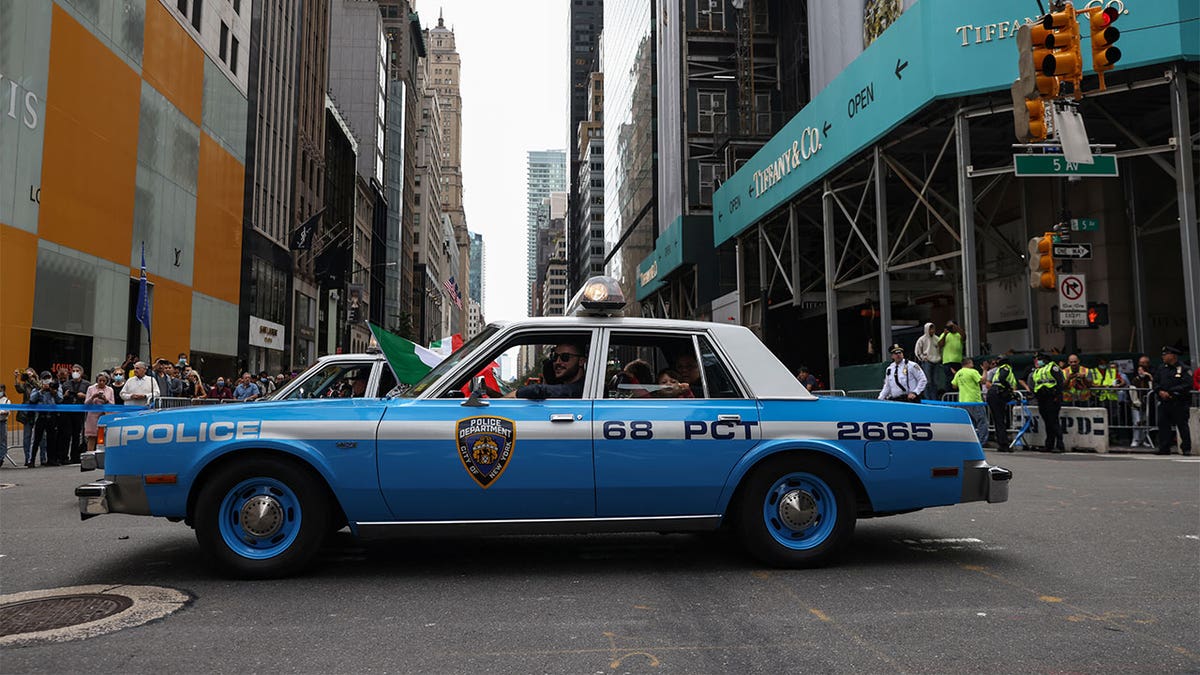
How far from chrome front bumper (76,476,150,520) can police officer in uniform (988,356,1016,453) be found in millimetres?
14281

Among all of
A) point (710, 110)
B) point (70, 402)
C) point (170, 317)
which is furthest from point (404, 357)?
point (710, 110)

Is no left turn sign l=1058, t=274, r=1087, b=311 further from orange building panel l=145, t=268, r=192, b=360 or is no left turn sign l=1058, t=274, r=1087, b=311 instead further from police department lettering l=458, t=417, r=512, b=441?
orange building panel l=145, t=268, r=192, b=360

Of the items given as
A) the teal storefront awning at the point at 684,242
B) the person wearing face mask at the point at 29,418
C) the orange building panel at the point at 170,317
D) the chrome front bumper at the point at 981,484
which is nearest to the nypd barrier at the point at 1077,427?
the chrome front bumper at the point at 981,484

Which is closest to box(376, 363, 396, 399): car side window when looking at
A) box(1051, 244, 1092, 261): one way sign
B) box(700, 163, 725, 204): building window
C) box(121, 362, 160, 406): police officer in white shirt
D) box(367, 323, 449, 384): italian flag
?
box(367, 323, 449, 384): italian flag

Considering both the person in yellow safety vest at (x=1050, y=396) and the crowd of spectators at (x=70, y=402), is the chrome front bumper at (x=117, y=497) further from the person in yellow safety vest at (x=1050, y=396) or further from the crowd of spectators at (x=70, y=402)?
the person in yellow safety vest at (x=1050, y=396)

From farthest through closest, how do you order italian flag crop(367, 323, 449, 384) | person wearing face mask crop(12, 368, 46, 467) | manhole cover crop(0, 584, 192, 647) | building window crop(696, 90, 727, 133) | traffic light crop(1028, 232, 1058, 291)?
1. building window crop(696, 90, 727, 133)
2. person wearing face mask crop(12, 368, 46, 467)
3. traffic light crop(1028, 232, 1058, 291)
4. italian flag crop(367, 323, 449, 384)
5. manhole cover crop(0, 584, 192, 647)

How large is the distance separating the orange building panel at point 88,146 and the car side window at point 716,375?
2164 cm

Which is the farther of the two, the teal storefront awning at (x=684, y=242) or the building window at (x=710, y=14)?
the building window at (x=710, y=14)

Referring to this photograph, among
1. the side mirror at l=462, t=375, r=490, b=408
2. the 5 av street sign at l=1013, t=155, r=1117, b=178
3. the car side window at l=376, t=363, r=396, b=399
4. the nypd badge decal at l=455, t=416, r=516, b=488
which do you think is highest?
the 5 av street sign at l=1013, t=155, r=1117, b=178

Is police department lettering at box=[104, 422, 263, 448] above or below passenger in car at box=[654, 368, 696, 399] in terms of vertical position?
below

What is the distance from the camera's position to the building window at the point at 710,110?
1646 inches

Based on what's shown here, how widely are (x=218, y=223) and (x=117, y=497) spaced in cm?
3210

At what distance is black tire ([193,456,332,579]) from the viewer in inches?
186

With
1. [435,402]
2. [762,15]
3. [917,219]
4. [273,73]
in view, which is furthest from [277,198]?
[435,402]
